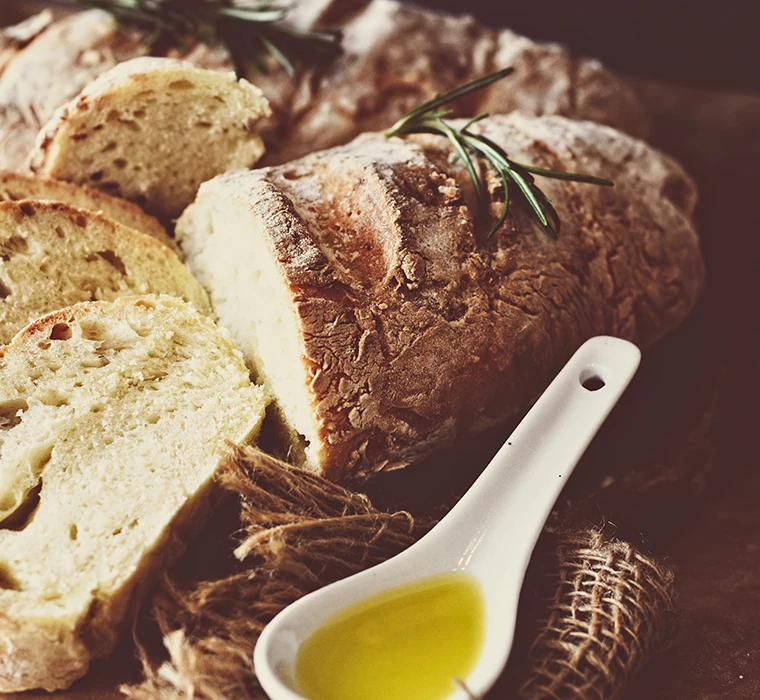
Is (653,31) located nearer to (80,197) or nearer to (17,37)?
(17,37)

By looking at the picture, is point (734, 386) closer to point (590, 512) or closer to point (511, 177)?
point (590, 512)

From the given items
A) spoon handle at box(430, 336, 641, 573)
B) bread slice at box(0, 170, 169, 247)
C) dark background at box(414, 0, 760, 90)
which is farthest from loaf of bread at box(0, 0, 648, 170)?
dark background at box(414, 0, 760, 90)

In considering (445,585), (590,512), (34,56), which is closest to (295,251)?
(445,585)

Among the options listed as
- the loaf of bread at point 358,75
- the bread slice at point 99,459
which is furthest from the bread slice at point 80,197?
the bread slice at point 99,459

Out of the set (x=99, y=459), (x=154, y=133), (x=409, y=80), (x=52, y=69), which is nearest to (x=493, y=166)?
(x=409, y=80)

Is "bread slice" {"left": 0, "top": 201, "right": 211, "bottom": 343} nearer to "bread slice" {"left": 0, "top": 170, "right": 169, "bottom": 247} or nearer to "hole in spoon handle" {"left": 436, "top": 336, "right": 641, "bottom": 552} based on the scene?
"bread slice" {"left": 0, "top": 170, "right": 169, "bottom": 247}

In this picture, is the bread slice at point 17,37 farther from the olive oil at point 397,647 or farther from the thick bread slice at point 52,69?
the olive oil at point 397,647
